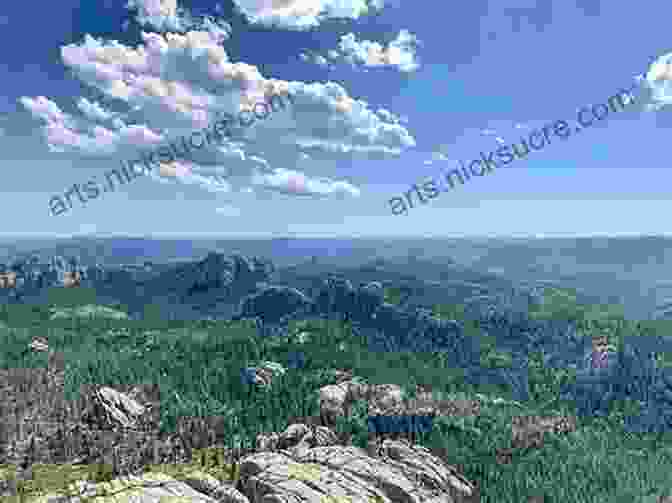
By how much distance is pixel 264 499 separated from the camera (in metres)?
163

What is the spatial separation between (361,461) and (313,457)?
17913mm

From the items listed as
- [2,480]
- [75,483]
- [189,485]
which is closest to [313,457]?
[189,485]

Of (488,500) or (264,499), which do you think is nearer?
(264,499)

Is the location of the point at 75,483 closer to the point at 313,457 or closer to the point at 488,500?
the point at 313,457

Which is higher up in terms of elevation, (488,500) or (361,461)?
(361,461)

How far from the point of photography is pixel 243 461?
194000 millimetres

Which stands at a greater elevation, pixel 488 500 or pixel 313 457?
pixel 313 457

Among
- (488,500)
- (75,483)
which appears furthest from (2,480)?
(488,500)

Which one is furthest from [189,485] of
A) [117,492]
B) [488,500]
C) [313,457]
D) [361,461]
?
[488,500]

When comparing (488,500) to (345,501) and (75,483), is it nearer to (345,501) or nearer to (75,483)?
(345,501)

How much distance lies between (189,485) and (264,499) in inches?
1046

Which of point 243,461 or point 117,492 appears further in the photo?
point 243,461

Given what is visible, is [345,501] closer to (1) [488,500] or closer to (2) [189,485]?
(2) [189,485]

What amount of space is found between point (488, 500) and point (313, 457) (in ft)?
226
